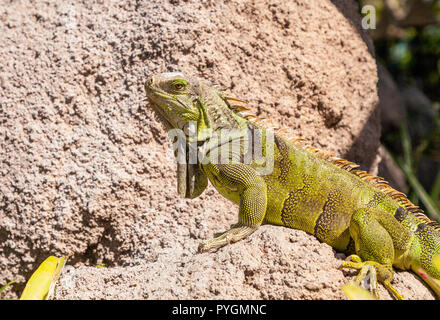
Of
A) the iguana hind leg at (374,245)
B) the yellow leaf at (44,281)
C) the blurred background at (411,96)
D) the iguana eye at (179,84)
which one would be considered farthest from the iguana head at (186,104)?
the blurred background at (411,96)

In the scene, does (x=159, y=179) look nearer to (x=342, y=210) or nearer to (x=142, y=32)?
(x=142, y=32)

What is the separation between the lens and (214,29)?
4062mm

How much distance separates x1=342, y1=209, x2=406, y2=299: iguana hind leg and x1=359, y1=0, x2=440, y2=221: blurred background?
2.28m

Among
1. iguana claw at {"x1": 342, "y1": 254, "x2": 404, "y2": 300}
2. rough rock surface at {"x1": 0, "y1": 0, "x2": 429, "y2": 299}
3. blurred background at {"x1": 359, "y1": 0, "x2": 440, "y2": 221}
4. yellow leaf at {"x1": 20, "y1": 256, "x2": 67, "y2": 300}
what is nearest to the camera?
iguana claw at {"x1": 342, "y1": 254, "x2": 404, "y2": 300}

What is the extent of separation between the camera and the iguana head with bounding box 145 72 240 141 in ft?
9.86

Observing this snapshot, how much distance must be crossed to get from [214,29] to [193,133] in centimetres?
138

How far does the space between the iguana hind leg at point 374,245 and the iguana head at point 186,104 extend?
0.98 metres

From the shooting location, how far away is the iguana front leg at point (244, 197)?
293 centimetres

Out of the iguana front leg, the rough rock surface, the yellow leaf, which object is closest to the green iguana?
the iguana front leg

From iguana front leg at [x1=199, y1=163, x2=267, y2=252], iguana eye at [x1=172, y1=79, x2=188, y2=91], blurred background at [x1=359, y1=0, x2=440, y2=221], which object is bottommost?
blurred background at [x1=359, y1=0, x2=440, y2=221]

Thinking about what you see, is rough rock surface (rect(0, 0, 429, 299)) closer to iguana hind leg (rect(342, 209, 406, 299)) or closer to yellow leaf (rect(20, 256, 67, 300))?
yellow leaf (rect(20, 256, 67, 300))

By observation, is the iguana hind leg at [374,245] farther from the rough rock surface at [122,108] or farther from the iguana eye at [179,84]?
the iguana eye at [179,84]

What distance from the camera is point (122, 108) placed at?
12.9 ft

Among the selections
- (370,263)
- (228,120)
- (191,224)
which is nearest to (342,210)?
(370,263)
